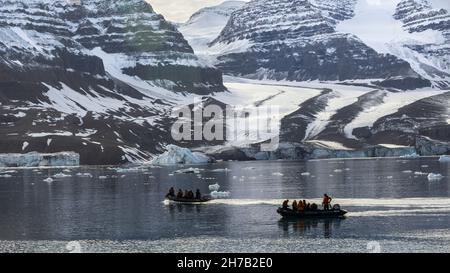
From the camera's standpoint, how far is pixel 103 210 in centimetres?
12431

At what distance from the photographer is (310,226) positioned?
99312 mm

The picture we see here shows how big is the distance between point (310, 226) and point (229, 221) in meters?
11.1

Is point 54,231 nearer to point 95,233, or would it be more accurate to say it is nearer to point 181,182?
point 95,233

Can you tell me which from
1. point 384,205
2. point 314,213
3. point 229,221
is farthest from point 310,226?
point 384,205

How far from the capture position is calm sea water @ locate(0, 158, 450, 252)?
8375cm

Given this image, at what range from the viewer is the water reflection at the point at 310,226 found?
93188 mm

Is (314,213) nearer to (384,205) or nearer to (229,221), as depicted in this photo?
(229,221)

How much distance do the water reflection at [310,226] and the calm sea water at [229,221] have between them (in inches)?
4.8

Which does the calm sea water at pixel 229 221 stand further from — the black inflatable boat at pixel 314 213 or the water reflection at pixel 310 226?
the black inflatable boat at pixel 314 213

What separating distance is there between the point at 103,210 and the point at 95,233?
96.6 feet

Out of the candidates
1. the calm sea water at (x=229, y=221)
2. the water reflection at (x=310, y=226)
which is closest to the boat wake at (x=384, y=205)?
the calm sea water at (x=229, y=221)

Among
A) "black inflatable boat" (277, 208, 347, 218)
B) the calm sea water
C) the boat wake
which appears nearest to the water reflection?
the calm sea water

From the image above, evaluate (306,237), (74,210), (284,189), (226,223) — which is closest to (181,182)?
(284,189)

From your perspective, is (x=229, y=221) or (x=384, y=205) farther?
(x=384, y=205)
